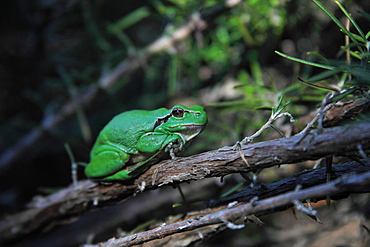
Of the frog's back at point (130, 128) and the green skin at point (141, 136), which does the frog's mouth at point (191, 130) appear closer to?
the green skin at point (141, 136)

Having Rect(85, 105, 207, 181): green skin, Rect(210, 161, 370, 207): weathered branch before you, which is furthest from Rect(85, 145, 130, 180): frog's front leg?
Rect(210, 161, 370, 207): weathered branch

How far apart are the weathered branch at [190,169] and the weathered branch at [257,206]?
0.10 m

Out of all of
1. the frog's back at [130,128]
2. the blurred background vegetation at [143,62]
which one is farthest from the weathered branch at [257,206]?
the blurred background vegetation at [143,62]

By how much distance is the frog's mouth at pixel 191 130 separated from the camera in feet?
4.02

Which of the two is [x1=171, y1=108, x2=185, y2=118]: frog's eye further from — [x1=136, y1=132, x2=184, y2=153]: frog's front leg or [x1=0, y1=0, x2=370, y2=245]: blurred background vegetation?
[x1=0, y1=0, x2=370, y2=245]: blurred background vegetation

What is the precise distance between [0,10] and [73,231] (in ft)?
5.94

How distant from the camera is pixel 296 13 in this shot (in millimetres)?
1779

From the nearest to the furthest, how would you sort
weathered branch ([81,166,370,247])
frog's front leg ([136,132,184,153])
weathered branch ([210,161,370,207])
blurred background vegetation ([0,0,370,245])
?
weathered branch ([81,166,370,247]) < weathered branch ([210,161,370,207]) < frog's front leg ([136,132,184,153]) < blurred background vegetation ([0,0,370,245])

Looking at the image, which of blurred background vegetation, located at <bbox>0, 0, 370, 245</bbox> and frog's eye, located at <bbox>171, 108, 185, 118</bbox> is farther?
blurred background vegetation, located at <bbox>0, 0, 370, 245</bbox>

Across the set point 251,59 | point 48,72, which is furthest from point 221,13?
point 48,72

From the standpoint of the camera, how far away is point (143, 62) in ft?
5.84

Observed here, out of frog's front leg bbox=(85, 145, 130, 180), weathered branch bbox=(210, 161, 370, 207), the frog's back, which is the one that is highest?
the frog's back

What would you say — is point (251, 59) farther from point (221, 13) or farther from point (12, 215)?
point (12, 215)

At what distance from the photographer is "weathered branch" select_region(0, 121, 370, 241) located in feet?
2.39
